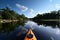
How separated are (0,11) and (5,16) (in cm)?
411

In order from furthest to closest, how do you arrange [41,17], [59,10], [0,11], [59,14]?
1. [41,17]
2. [59,10]
3. [59,14]
4. [0,11]

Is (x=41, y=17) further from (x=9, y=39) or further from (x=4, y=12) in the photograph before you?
(x=9, y=39)

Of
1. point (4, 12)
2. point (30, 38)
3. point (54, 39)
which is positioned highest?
point (4, 12)

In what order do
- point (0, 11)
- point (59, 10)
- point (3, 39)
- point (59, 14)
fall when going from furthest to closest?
point (59, 10) → point (59, 14) → point (0, 11) → point (3, 39)

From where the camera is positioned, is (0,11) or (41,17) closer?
(0,11)

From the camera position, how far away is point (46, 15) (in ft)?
312

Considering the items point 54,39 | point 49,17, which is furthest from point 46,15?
point 54,39

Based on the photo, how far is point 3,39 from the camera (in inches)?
563

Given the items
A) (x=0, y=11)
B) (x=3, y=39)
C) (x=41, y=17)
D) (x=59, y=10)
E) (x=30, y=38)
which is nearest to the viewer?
(x=30, y=38)

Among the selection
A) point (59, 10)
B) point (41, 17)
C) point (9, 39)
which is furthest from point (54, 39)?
point (41, 17)

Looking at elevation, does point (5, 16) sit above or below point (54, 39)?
above

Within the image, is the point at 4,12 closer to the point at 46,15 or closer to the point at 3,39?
the point at 46,15

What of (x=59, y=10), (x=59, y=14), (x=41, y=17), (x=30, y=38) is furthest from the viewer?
(x=41, y=17)

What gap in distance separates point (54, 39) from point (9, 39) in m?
6.34
